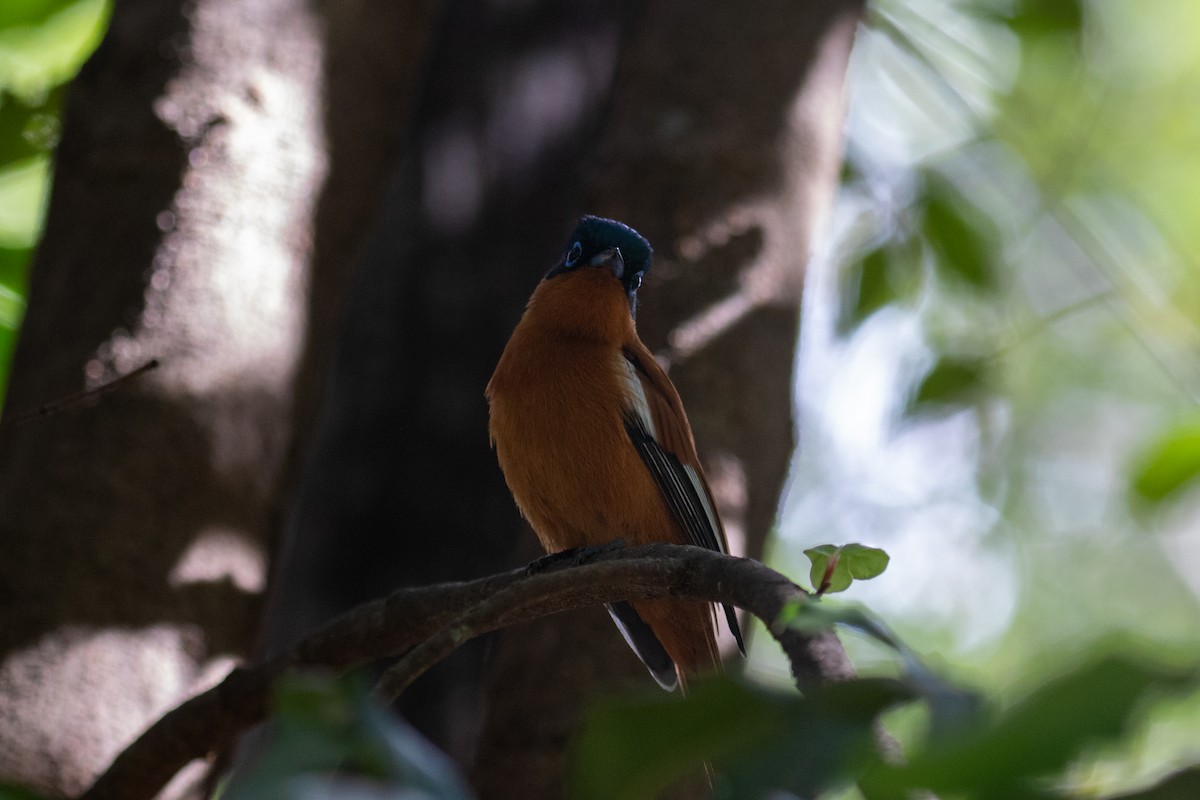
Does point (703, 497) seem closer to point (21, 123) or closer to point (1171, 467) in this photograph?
point (1171, 467)

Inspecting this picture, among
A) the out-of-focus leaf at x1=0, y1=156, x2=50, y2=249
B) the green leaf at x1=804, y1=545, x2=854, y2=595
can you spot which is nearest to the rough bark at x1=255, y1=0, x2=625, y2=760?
the out-of-focus leaf at x1=0, y1=156, x2=50, y2=249

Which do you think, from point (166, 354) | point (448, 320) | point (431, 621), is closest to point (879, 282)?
point (448, 320)

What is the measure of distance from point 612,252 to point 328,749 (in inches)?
139

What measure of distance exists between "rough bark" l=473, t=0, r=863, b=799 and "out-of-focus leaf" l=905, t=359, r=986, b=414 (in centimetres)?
67

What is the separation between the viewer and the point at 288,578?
506 cm

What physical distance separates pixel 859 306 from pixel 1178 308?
58.0 inches

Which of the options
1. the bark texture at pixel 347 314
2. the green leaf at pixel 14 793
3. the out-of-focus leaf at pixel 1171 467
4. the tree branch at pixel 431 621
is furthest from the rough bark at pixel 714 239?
the green leaf at pixel 14 793

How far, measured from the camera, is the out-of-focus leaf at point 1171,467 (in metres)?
3.14

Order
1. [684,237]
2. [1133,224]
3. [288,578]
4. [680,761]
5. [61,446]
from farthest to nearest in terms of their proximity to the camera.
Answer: [1133,224], [288,578], [684,237], [61,446], [680,761]

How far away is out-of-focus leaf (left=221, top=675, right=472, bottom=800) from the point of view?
3.18 feet

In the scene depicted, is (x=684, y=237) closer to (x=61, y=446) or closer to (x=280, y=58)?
(x=280, y=58)

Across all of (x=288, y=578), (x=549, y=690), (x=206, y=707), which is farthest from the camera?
(x=288, y=578)

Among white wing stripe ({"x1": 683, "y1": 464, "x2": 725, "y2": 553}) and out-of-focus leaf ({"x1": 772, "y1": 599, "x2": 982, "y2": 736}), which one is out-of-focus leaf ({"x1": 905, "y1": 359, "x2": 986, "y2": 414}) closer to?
white wing stripe ({"x1": 683, "y1": 464, "x2": 725, "y2": 553})

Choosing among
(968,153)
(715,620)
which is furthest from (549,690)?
(968,153)
